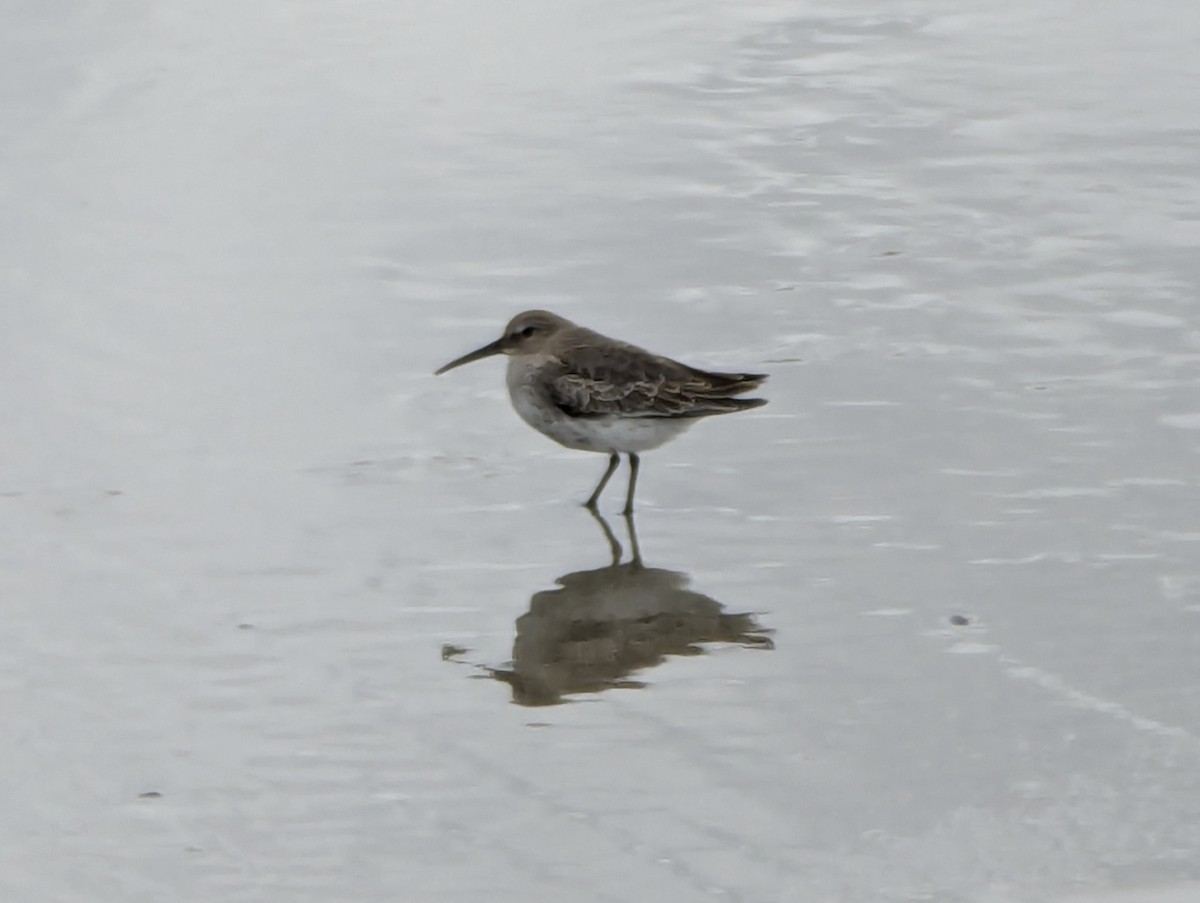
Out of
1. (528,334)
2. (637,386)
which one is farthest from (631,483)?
(528,334)

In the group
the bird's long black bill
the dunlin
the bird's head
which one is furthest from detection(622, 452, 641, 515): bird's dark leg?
the bird's long black bill

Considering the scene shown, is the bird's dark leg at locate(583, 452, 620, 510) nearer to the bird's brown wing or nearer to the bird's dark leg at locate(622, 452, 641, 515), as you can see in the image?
the bird's dark leg at locate(622, 452, 641, 515)

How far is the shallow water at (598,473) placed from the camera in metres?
5.35

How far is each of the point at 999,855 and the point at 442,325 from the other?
5.08 meters

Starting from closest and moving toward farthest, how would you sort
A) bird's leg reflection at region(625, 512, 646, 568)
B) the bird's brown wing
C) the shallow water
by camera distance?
the shallow water
bird's leg reflection at region(625, 512, 646, 568)
the bird's brown wing

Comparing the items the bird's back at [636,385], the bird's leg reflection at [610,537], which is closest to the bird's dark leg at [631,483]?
the bird's leg reflection at [610,537]

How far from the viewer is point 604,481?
8.18 metres

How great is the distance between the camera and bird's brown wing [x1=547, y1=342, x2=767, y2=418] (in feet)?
26.4

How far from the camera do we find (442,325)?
9.54 meters

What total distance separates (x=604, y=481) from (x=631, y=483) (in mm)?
177

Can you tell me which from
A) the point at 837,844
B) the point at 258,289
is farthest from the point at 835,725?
the point at 258,289

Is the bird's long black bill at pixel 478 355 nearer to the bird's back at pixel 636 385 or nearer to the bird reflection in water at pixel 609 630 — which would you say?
the bird's back at pixel 636 385

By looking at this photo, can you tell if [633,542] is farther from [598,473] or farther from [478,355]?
[478,355]

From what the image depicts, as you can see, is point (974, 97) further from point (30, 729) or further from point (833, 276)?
point (30, 729)
